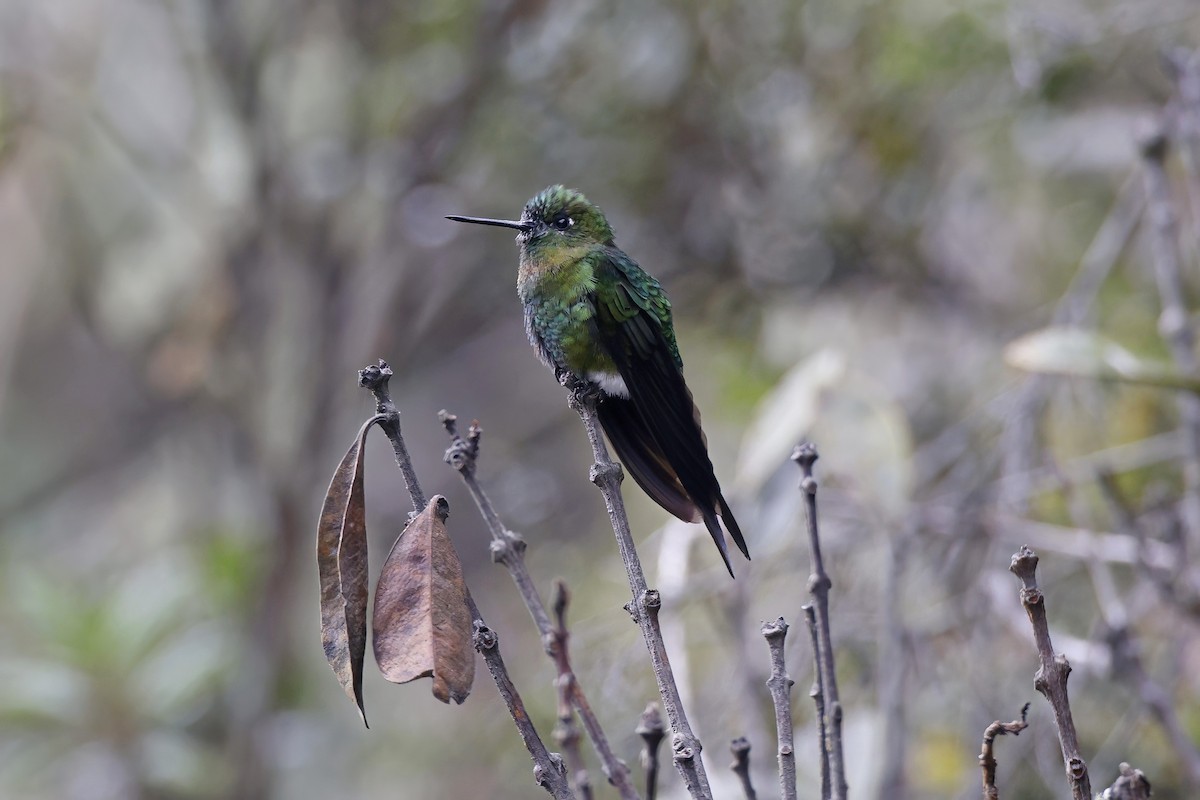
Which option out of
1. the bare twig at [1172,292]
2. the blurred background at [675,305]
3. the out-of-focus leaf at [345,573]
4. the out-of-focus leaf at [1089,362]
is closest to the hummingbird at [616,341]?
the out-of-focus leaf at [345,573]

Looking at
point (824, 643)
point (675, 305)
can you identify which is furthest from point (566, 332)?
point (675, 305)

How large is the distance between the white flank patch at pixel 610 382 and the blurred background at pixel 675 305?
25.6 inches

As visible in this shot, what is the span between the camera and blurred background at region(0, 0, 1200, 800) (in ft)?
8.98

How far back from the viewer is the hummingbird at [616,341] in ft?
5.04

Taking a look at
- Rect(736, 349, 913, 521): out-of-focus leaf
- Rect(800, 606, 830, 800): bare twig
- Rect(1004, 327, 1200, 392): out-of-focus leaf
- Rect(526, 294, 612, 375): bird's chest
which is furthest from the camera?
Rect(736, 349, 913, 521): out-of-focus leaf

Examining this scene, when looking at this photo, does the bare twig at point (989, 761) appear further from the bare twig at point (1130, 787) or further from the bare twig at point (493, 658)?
the bare twig at point (493, 658)

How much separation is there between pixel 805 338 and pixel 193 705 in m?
2.97

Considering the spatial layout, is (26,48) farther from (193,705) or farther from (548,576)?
(548,576)

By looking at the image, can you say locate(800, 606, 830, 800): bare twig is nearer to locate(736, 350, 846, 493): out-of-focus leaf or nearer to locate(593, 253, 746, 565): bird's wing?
locate(593, 253, 746, 565): bird's wing

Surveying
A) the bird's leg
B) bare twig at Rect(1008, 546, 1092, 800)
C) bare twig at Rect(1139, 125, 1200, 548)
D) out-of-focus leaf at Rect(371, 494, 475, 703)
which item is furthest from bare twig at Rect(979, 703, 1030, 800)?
bare twig at Rect(1139, 125, 1200, 548)

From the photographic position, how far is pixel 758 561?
2836 millimetres

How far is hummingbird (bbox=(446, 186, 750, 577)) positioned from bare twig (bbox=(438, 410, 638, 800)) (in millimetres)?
456

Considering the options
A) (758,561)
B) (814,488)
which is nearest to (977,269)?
(758,561)

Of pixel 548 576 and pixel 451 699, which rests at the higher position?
pixel 548 576
